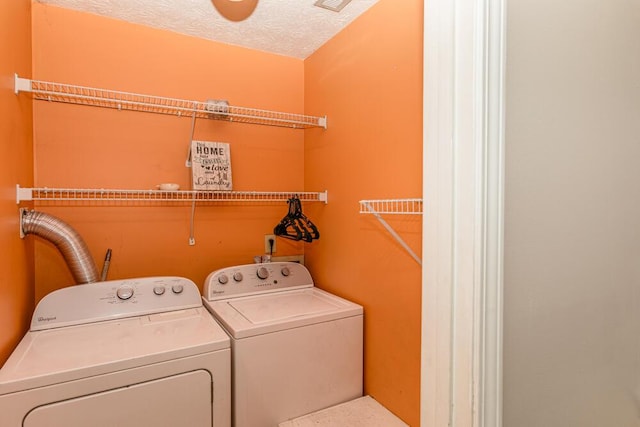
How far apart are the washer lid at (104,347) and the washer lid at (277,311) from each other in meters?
0.09

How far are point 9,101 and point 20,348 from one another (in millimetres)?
964

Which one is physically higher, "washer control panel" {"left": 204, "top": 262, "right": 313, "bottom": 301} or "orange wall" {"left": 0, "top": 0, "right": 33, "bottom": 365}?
"orange wall" {"left": 0, "top": 0, "right": 33, "bottom": 365}

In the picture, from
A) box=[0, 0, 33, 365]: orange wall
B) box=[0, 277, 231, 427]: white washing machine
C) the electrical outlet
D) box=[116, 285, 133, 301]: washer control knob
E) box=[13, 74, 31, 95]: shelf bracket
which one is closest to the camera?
box=[0, 277, 231, 427]: white washing machine

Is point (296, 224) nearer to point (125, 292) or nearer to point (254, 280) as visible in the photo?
point (254, 280)

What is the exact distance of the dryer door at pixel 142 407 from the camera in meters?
1.13

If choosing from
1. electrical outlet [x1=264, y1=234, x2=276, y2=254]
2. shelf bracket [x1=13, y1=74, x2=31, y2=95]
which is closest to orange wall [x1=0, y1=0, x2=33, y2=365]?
shelf bracket [x1=13, y1=74, x2=31, y2=95]

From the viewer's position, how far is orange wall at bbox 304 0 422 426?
1.53 meters

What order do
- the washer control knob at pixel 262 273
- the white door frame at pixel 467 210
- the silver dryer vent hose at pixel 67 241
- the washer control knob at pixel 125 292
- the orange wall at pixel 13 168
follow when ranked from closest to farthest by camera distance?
the white door frame at pixel 467 210 → the orange wall at pixel 13 168 → the silver dryer vent hose at pixel 67 241 → the washer control knob at pixel 125 292 → the washer control knob at pixel 262 273

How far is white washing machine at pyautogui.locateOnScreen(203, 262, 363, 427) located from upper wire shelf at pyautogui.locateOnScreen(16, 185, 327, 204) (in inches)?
18.5

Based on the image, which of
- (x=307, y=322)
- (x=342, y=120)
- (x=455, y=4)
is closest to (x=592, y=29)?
(x=455, y=4)

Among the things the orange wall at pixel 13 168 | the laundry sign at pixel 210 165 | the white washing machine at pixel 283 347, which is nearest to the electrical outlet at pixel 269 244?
the white washing machine at pixel 283 347

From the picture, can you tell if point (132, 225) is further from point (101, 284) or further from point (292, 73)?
point (292, 73)

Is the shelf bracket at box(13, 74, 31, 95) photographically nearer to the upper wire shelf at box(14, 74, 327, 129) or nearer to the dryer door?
the upper wire shelf at box(14, 74, 327, 129)

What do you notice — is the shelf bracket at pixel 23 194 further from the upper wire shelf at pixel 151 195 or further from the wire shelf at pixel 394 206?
the wire shelf at pixel 394 206
